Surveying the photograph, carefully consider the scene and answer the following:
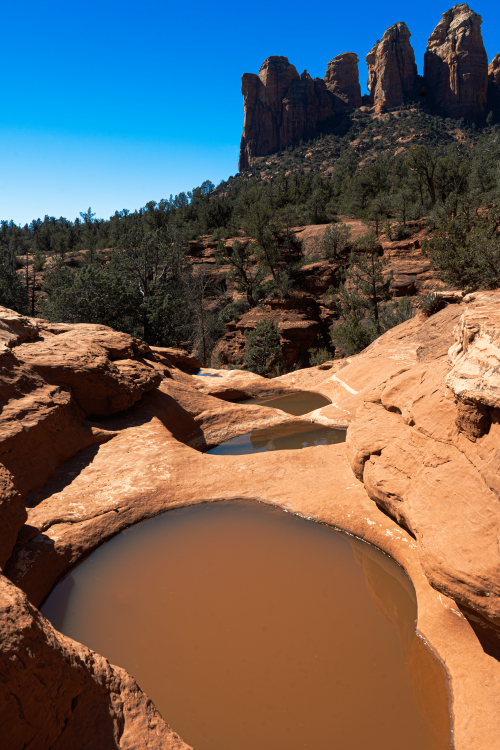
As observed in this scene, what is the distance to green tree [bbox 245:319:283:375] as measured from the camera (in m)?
22.4

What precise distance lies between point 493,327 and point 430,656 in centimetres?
390

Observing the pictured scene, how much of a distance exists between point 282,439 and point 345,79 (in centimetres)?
11582

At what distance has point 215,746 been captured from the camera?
11.1 feet

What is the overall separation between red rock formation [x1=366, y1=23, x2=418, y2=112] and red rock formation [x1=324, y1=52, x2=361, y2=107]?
13.8 feet

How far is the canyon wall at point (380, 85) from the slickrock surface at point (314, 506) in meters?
98.5

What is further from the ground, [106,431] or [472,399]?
[472,399]

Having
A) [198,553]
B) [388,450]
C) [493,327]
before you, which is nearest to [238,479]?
[198,553]

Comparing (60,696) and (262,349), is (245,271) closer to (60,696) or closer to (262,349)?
(262,349)

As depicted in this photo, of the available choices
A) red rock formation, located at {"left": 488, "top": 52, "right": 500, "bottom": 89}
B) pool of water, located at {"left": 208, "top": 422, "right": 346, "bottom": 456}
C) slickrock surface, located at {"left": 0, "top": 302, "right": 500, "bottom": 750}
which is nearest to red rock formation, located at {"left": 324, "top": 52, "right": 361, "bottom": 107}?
red rock formation, located at {"left": 488, "top": 52, "right": 500, "bottom": 89}

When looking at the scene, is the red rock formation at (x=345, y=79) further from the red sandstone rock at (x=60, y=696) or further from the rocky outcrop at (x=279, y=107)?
the red sandstone rock at (x=60, y=696)

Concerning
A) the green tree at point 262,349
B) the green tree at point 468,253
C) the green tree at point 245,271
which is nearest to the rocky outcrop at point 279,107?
the green tree at point 245,271

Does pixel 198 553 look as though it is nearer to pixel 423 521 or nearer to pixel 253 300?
pixel 423 521

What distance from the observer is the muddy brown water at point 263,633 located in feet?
11.6

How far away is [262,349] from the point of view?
2241 cm
